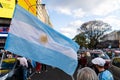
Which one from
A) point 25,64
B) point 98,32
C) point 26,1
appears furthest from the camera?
point 98,32

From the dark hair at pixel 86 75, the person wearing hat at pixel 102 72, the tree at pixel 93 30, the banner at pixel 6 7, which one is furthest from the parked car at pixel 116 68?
the tree at pixel 93 30

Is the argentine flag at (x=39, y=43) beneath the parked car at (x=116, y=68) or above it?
above

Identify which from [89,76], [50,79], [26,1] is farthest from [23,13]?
[26,1]

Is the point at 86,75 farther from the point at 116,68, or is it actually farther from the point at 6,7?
the point at 6,7

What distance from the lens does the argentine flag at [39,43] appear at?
7324 mm

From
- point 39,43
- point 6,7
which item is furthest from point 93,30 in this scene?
point 39,43

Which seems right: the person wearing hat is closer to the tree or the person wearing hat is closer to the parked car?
the parked car

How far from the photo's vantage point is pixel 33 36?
7570 millimetres

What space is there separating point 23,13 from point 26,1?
46.2 metres

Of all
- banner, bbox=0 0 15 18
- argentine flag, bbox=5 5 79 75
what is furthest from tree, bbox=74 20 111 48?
argentine flag, bbox=5 5 79 75

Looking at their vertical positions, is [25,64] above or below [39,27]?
below

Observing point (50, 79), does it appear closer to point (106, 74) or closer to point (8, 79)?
point (8, 79)

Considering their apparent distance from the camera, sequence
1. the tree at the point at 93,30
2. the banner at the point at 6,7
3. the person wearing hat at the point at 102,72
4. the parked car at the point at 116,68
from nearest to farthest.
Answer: the person wearing hat at the point at 102,72 < the parked car at the point at 116,68 < the banner at the point at 6,7 < the tree at the point at 93,30

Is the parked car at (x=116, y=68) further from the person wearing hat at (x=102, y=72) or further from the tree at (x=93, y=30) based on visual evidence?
the tree at (x=93, y=30)
